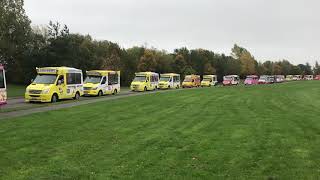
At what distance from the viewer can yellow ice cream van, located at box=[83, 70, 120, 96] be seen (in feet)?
134

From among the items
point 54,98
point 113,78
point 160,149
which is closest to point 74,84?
point 54,98

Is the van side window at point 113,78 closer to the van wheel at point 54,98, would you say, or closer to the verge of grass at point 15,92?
the verge of grass at point 15,92

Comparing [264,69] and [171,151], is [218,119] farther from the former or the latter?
[264,69]

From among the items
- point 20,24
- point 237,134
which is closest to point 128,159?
point 237,134

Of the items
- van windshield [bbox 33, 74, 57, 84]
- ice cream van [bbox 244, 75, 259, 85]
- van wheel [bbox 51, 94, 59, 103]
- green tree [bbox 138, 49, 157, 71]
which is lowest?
ice cream van [bbox 244, 75, 259, 85]

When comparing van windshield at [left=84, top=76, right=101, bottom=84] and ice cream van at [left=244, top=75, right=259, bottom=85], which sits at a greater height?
van windshield at [left=84, top=76, right=101, bottom=84]

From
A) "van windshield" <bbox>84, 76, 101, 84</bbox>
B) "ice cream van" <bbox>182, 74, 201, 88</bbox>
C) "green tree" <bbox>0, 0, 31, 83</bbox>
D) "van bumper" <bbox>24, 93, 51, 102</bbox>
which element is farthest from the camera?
"ice cream van" <bbox>182, 74, 201, 88</bbox>

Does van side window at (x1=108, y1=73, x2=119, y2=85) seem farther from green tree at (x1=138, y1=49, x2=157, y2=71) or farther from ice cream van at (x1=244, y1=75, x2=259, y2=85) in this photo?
ice cream van at (x1=244, y1=75, x2=259, y2=85)

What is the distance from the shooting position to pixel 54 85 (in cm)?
3231

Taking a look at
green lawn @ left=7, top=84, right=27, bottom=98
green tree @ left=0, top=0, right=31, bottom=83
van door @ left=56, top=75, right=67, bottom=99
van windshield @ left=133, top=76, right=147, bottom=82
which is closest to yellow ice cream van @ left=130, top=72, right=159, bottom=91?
van windshield @ left=133, top=76, right=147, bottom=82

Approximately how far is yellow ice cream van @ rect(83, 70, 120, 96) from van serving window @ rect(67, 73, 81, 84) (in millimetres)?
4239

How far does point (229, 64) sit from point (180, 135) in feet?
377

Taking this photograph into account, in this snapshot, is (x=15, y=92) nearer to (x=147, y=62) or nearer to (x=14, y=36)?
(x=14, y=36)

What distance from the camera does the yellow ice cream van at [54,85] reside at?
102 feet
